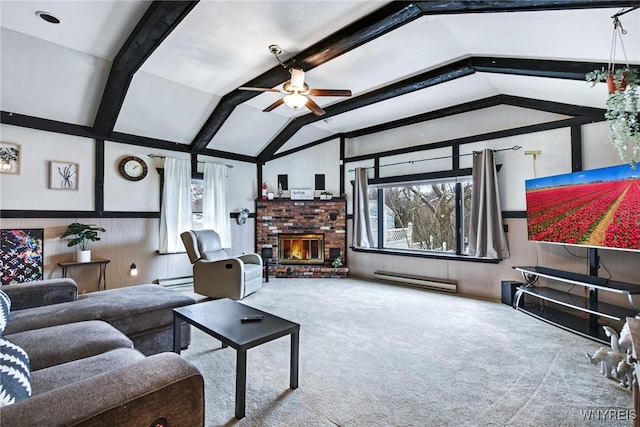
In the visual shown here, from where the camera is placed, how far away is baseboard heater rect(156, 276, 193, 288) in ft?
16.1

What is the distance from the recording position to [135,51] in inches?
120

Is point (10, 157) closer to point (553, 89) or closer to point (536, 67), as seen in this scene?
point (536, 67)

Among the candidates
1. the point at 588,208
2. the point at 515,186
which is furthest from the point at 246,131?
the point at 588,208

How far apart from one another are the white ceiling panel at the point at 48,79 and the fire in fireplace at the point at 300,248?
3666 mm

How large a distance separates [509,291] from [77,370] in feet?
14.4

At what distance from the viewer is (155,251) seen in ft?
16.2

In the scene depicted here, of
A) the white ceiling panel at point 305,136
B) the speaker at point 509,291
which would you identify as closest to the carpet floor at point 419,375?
the speaker at point 509,291

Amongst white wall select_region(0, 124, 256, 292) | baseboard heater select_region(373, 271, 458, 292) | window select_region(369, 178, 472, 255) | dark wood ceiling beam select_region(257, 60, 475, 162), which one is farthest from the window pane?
white wall select_region(0, 124, 256, 292)

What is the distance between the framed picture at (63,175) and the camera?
4016 mm

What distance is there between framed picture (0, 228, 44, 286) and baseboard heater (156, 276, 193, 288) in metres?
1.46

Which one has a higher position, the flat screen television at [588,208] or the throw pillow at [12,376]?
the flat screen television at [588,208]

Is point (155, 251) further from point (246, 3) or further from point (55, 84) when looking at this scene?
point (246, 3)

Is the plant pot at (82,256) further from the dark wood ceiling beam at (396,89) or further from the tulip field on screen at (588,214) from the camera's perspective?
the tulip field on screen at (588,214)

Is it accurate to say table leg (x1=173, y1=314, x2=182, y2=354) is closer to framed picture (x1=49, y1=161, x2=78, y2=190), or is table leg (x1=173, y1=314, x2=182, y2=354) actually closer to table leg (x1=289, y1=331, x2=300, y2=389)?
table leg (x1=289, y1=331, x2=300, y2=389)
